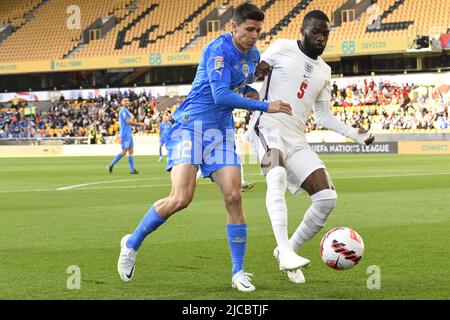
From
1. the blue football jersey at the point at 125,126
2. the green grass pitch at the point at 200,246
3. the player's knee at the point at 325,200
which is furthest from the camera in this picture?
the blue football jersey at the point at 125,126

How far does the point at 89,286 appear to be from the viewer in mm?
6691

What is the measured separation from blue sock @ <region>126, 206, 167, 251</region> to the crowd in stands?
123 ft

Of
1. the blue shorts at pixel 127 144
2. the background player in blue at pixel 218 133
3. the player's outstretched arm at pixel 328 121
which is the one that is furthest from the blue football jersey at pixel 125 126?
the background player in blue at pixel 218 133

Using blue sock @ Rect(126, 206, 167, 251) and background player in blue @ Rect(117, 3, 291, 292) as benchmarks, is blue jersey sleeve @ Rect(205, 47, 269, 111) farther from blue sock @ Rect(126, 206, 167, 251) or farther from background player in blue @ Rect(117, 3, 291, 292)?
blue sock @ Rect(126, 206, 167, 251)

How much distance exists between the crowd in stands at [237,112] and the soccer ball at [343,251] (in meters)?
37.3

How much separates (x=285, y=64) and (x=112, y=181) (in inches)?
586

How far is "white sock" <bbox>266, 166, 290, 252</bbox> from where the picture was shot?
700cm

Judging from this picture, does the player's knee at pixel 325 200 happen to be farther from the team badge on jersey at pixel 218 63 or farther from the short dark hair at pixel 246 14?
the short dark hair at pixel 246 14

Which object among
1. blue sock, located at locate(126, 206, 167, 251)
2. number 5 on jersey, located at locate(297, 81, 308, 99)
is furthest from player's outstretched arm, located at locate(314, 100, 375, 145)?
blue sock, located at locate(126, 206, 167, 251)

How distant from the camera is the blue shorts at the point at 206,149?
273 inches

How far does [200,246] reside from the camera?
942 centimetres

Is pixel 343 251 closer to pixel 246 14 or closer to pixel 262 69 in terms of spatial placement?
pixel 262 69

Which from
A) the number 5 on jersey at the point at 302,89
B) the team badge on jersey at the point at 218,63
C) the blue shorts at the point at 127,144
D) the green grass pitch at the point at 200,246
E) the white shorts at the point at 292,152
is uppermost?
the team badge on jersey at the point at 218,63

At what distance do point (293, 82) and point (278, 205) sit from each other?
1209mm
